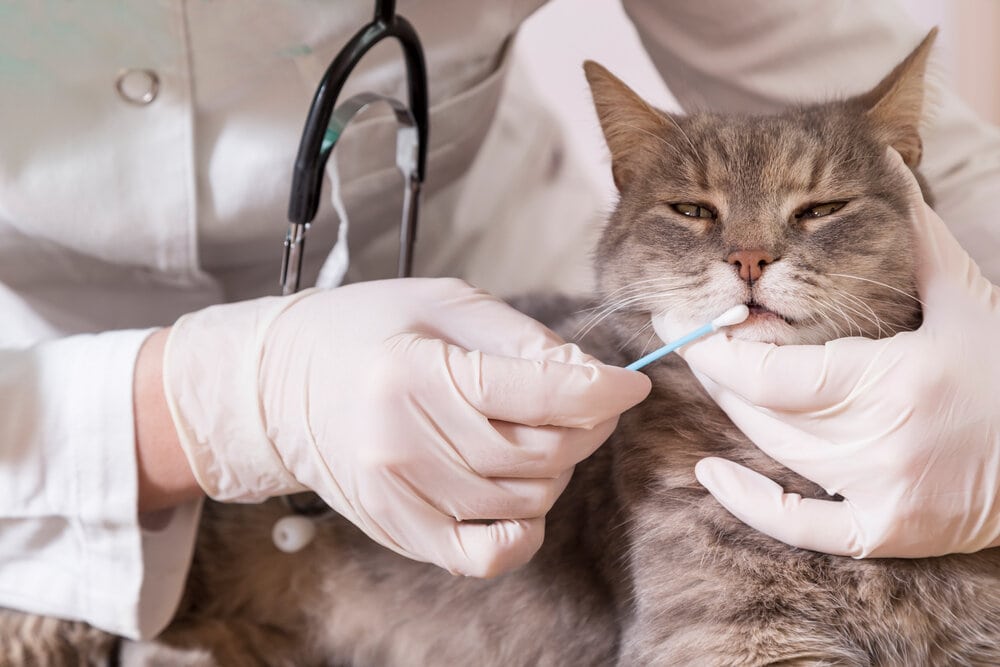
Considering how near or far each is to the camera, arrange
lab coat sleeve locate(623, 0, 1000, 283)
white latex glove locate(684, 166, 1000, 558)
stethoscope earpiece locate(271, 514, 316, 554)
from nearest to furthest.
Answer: white latex glove locate(684, 166, 1000, 558), lab coat sleeve locate(623, 0, 1000, 283), stethoscope earpiece locate(271, 514, 316, 554)

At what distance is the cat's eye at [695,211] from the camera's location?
113 cm

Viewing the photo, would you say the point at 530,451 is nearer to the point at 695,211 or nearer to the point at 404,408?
the point at 404,408

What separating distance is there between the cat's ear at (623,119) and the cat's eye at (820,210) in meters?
0.24

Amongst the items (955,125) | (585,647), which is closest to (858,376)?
(585,647)

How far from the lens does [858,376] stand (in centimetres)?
99

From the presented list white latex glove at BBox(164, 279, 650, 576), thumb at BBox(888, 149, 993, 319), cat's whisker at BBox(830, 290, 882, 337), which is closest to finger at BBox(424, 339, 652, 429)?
white latex glove at BBox(164, 279, 650, 576)

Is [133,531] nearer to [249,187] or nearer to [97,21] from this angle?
[249,187]

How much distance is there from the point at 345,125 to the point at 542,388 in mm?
450

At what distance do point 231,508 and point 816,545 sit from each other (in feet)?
3.29

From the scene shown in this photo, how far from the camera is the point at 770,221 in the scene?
104 cm

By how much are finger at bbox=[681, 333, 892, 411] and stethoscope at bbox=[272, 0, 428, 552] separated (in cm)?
55

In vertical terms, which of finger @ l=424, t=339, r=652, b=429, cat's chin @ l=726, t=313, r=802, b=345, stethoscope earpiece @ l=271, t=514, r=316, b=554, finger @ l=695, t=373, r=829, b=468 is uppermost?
cat's chin @ l=726, t=313, r=802, b=345

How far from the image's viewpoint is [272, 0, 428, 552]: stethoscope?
3.67 ft

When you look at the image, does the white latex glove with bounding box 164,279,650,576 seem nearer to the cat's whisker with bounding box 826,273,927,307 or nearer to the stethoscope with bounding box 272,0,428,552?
the stethoscope with bounding box 272,0,428,552
